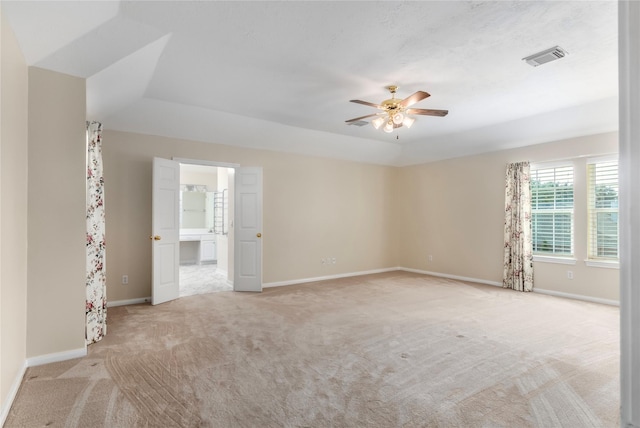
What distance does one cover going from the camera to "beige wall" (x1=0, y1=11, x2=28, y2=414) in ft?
7.36

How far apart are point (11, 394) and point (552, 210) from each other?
6.92 m

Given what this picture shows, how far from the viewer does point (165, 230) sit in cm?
501

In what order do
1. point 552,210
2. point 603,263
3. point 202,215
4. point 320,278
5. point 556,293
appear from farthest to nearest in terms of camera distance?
point 202,215 → point 320,278 → point 552,210 → point 556,293 → point 603,263

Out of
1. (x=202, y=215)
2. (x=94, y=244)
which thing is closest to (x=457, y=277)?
(x=94, y=244)

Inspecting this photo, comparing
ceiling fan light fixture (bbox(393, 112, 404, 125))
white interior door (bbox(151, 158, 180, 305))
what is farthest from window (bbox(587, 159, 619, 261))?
white interior door (bbox(151, 158, 180, 305))

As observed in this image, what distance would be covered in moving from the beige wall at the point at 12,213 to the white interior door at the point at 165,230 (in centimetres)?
205

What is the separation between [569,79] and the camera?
3871mm

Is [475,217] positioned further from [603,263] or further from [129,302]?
[129,302]

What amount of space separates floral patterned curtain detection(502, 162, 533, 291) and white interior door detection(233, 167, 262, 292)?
429 cm

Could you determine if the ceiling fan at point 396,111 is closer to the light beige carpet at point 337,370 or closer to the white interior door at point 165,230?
the light beige carpet at point 337,370

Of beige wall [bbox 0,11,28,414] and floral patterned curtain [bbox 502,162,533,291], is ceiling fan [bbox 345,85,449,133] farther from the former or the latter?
beige wall [bbox 0,11,28,414]

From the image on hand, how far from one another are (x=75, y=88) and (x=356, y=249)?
5.59 m

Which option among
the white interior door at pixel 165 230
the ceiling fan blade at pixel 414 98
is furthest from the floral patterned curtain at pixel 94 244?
the ceiling fan blade at pixel 414 98

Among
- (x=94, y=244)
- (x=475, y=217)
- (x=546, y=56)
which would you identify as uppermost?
(x=546, y=56)
